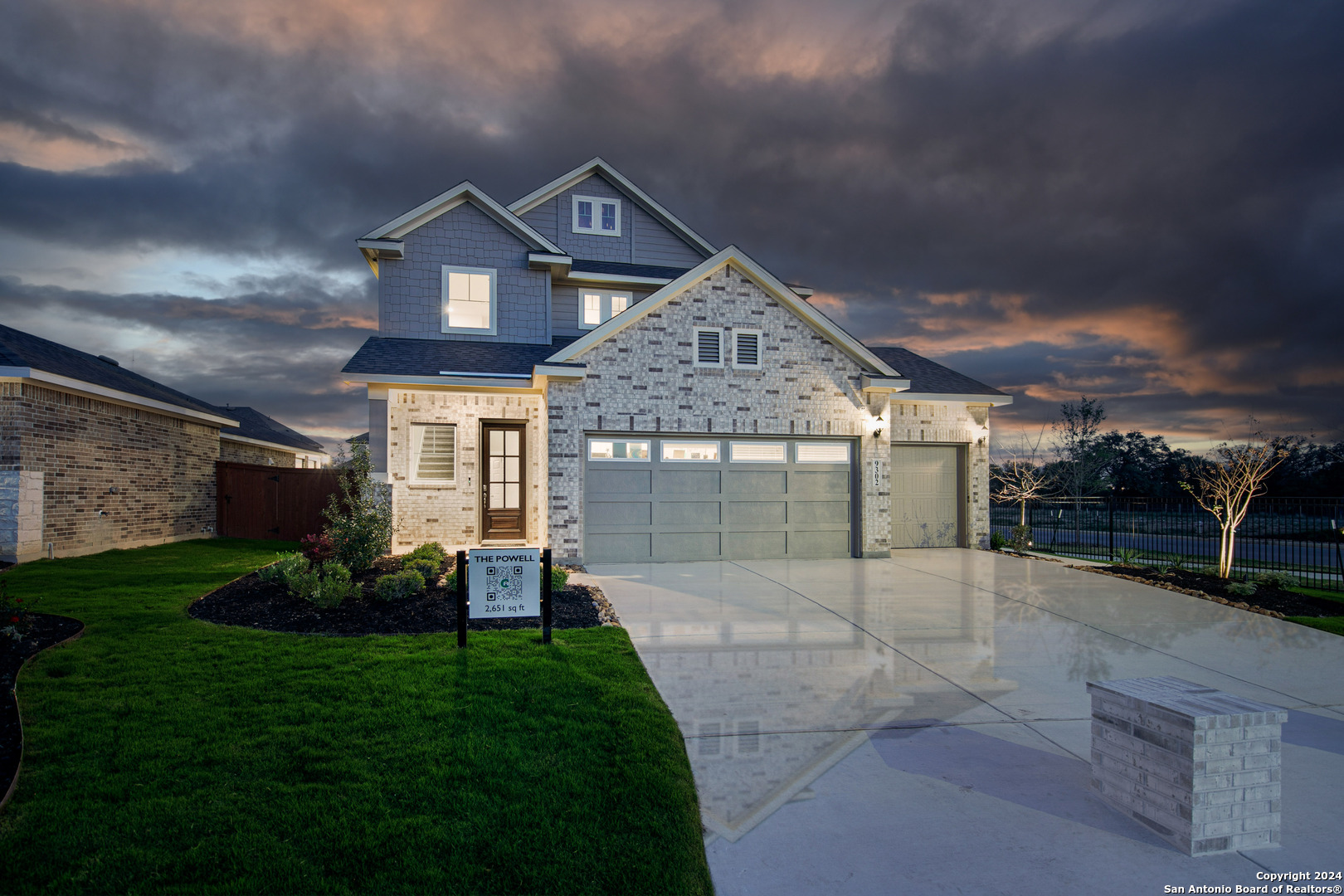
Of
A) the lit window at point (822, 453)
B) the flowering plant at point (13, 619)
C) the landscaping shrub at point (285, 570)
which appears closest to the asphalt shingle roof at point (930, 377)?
the lit window at point (822, 453)

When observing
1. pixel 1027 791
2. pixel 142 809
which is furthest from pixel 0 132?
pixel 1027 791

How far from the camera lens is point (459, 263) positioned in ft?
49.2

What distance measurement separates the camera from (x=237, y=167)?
14820 mm

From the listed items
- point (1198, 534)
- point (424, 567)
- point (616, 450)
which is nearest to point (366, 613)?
point (424, 567)

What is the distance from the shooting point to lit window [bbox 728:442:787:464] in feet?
41.3

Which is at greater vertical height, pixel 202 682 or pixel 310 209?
pixel 310 209

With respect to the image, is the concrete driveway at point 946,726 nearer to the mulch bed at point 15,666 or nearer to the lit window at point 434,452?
the mulch bed at point 15,666

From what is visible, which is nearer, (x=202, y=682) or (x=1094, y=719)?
(x=1094, y=719)

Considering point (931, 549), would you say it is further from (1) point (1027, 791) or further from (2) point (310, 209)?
(2) point (310, 209)

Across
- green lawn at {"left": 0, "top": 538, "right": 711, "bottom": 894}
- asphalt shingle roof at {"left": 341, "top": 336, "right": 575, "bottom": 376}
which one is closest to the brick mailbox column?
green lawn at {"left": 0, "top": 538, "right": 711, "bottom": 894}

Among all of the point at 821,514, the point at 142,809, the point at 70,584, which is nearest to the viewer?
the point at 142,809

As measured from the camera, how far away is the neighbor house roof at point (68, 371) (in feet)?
34.6

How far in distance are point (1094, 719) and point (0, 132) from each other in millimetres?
19133

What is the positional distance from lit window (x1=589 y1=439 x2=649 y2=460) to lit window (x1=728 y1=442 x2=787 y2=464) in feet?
5.87
